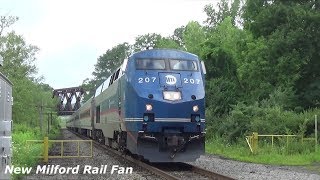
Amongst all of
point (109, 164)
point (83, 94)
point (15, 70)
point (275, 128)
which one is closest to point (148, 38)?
point (83, 94)

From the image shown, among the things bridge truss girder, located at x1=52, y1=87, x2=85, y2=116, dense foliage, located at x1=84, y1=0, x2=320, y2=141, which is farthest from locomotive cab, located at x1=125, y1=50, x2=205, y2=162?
bridge truss girder, located at x1=52, y1=87, x2=85, y2=116

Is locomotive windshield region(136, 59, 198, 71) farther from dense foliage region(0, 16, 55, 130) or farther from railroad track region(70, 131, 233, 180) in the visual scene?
dense foliage region(0, 16, 55, 130)

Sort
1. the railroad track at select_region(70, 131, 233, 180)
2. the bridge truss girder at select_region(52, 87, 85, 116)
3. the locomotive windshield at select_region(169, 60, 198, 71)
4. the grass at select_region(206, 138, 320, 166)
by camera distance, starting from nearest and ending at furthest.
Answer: the railroad track at select_region(70, 131, 233, 180) < the locomotive windshield at select_region(169, 60, 198, 71) < the grass at select_region(206, 138, 320, 166) < the bridge truss girder at select_region(52, 87, 85, 116)

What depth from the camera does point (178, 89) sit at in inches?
625

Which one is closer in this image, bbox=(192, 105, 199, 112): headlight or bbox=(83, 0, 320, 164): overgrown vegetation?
bbox=(192, 105, 199, 112): headlight

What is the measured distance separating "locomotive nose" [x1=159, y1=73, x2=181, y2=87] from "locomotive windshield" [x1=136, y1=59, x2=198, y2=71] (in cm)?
38

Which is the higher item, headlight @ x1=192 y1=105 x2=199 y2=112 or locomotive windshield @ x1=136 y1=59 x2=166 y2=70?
locomotive windshield @ x1=136 y1=59 x2=166 y2=70

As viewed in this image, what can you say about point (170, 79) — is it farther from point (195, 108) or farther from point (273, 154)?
point (273, 154)

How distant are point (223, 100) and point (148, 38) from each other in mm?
62804

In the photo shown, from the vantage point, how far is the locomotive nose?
52.2 feet

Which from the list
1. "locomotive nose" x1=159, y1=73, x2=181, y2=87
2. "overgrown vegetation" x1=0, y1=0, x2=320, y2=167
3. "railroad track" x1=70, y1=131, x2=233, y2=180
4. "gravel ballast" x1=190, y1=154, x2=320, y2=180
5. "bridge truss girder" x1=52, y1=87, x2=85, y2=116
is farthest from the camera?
"bridge truss girder" x1=52, y1=87, x2=85, y2=116

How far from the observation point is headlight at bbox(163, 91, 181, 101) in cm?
1564

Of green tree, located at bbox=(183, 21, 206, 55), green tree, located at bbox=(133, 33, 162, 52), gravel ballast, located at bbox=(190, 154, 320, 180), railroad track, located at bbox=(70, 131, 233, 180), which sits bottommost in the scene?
gravel ballast, located at bbox=(190, 154, 320, 180)

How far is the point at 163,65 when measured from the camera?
16.6m
